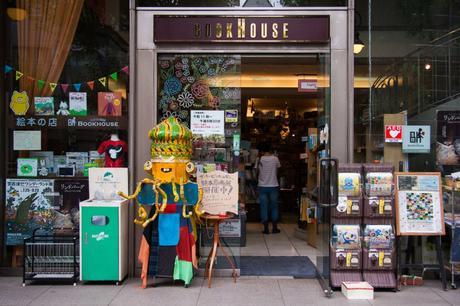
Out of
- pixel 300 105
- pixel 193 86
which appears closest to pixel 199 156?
pixel 193 86

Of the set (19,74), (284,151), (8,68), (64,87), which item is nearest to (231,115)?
(64,87)

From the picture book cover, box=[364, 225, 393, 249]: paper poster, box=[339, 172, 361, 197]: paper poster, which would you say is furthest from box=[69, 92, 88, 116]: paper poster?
box=[364, 225, 393, 249]: paper poster

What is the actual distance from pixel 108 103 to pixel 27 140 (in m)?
1.17

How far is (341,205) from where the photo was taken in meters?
6.07

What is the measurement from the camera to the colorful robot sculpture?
606 cm

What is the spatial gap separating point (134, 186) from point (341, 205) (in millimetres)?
2591

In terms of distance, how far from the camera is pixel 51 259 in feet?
21.3

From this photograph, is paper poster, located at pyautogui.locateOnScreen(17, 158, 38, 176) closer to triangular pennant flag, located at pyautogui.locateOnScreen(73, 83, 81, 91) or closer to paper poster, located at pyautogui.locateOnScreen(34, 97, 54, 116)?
paper poster, located at pyautogui.locateOnScreen(34, 97, 54, 116)

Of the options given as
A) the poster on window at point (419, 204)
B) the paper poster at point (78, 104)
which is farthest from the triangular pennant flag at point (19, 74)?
the poster on window at point (419, 204)

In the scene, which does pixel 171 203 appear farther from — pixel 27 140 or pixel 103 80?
pixel 27 140

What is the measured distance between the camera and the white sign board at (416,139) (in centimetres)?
668

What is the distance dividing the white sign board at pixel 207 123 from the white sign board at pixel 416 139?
7.67 ft

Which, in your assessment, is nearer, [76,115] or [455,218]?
[455,218]

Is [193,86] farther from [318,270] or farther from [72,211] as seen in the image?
[318,270]
